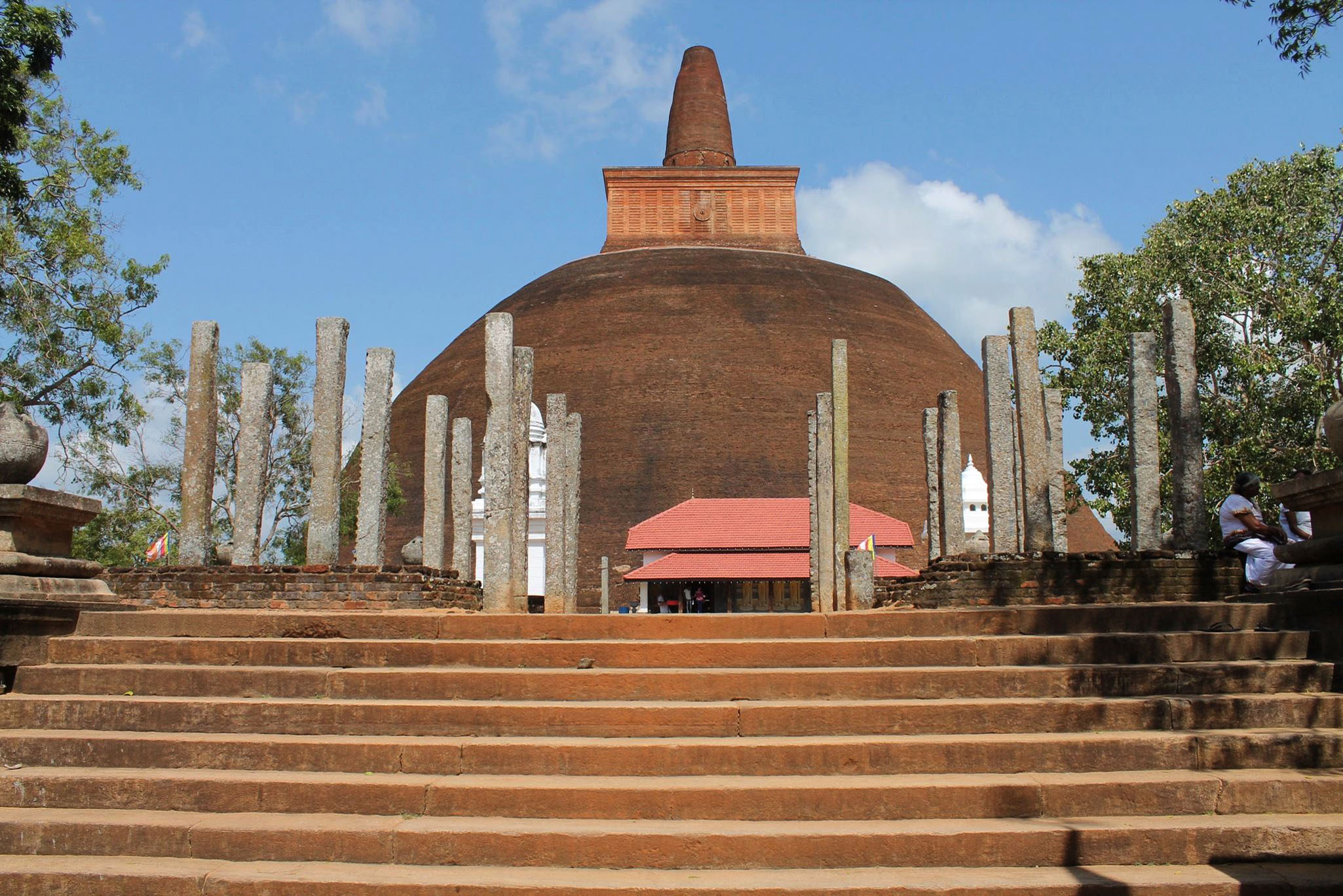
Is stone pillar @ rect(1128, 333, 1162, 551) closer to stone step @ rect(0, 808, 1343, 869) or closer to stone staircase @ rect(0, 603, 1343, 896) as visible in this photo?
stone staircase @ rect(0, 603, 1343, 896)

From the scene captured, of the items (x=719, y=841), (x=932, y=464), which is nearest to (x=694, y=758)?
(x=719, y=841)

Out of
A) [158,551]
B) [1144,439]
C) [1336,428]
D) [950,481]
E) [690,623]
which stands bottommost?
[690,623]

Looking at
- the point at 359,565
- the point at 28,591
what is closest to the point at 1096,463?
the point at 359,565

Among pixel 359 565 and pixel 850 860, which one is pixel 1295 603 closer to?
pixel 850 860

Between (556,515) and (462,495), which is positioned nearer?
(556,515)

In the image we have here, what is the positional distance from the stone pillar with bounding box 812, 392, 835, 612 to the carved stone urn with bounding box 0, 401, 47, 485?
687 centimetres

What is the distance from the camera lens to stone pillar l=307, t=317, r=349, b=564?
35.4ft

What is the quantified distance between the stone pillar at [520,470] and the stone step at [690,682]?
325cm

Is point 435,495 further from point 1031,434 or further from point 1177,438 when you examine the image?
point 1177,438

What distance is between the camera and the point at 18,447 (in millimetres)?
6613

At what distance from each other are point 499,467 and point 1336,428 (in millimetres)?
6423

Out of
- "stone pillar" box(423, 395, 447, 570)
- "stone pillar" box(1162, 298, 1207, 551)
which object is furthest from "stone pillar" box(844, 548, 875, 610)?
"stone pillar" box(423, 395, 447, 570)

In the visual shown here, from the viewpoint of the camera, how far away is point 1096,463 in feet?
62.7

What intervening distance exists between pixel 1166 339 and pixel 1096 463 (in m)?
9.81
